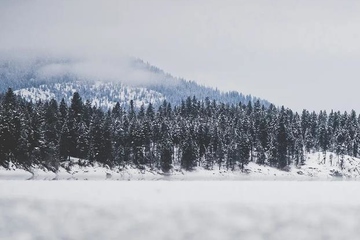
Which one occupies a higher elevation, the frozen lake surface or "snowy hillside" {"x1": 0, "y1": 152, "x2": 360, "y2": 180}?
the frozen lake surface

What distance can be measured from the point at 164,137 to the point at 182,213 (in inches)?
3542

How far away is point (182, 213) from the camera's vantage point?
8.80 feet

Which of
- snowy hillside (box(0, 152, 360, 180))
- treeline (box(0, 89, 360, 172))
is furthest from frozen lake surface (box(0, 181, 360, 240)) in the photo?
treeline (box(0, 89, 360, 172))

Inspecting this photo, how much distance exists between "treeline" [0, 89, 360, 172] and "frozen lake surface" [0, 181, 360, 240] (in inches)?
2359

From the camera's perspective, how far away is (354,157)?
386 ft

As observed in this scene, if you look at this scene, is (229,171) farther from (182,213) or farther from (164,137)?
(182,213)

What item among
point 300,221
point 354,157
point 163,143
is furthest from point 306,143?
point 300,221

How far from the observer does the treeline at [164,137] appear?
224ft

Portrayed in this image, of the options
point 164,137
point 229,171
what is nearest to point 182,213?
point 164,137

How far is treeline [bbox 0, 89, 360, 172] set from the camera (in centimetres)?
6831

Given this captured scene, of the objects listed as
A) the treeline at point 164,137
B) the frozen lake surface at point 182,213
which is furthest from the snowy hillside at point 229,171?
the frozen lake surface at point 182,213

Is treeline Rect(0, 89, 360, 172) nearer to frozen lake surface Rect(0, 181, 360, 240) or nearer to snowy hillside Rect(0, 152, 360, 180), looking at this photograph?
snowy hillside Rect(0, 152, 360, 180)

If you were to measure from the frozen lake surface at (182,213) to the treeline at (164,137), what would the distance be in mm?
59925

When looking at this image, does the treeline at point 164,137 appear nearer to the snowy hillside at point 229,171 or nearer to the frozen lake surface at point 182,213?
the snowy hillside at point 229,171
